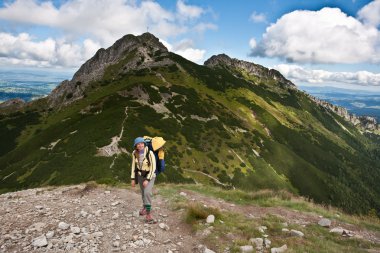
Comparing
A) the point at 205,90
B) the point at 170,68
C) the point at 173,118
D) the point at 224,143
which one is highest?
the point at 170,68

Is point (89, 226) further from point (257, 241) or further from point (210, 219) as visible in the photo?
point (257, 241)

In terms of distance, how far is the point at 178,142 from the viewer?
8412cm

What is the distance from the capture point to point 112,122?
264ft

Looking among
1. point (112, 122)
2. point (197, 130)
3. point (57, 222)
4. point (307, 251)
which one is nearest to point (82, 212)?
point (57, 222)

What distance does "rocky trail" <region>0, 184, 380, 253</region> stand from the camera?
1112 centimetres

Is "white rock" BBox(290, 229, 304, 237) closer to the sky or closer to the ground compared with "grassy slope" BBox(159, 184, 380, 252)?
closer to the sky

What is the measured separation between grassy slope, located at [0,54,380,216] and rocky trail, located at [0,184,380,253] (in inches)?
254

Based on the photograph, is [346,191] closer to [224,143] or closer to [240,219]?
[224,143]

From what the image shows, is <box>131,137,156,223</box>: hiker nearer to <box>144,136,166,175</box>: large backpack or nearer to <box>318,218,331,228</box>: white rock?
<box>144,136,166,175</box>: large backpack

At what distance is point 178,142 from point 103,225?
233 feet

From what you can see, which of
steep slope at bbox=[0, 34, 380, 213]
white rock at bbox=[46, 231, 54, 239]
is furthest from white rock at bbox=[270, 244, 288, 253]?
steep slope at bbox=[0, 34, 380, 213]

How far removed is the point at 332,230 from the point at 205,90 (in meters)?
143

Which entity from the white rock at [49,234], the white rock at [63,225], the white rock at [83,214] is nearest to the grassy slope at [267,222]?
the white rock at [83,214]

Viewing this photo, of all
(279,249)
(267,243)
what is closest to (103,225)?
(267,243)
